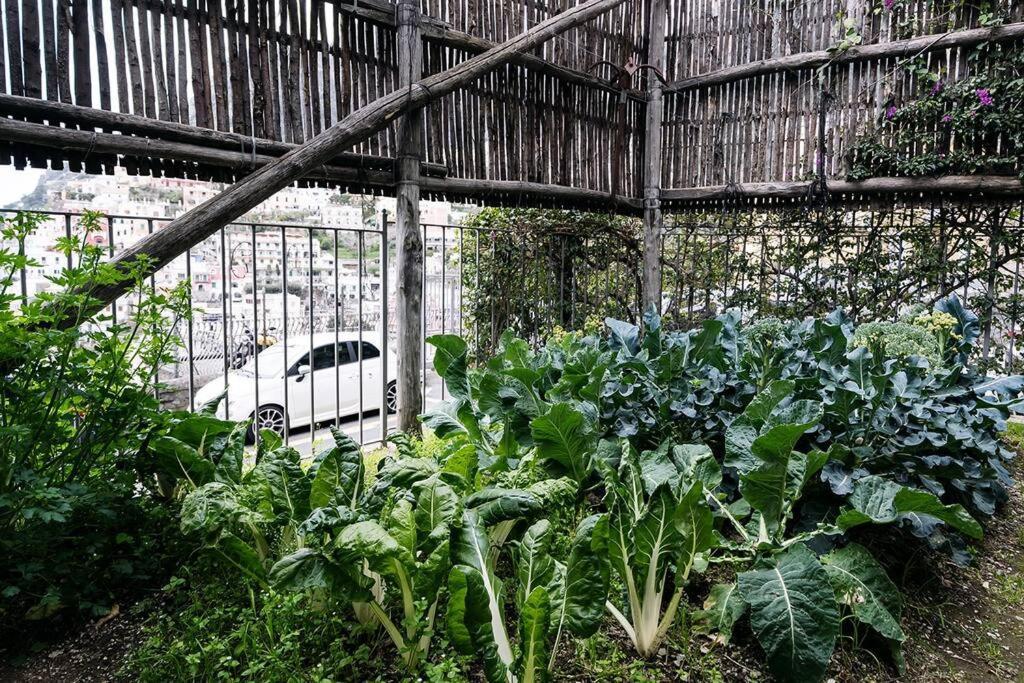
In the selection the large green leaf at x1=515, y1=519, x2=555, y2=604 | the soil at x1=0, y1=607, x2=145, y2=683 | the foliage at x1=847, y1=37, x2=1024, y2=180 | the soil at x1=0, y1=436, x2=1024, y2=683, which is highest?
the foliage at x1=847, y1=37, x2=1024, y2=180

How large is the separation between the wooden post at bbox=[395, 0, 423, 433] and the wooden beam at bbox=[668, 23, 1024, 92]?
3.69 meters

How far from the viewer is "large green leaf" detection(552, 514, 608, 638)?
1.79 meters

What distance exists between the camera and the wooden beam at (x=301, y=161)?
118 inches

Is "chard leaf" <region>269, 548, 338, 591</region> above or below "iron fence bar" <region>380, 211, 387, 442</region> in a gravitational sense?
below

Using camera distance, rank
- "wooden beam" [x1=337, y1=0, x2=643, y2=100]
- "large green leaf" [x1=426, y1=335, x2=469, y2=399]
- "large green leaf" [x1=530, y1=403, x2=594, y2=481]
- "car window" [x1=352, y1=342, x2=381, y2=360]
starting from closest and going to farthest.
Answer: "large green leaf" [x1=530, y1=403, x2=594, y2=481] < "large green leaf" [x1=426, y1=335, x2=469, y2=399] < "wooden beam" [x1=337, y1=0, x2=643, y2=100] < "car window" [x1=352, y1=342, x2=381, y2=360]

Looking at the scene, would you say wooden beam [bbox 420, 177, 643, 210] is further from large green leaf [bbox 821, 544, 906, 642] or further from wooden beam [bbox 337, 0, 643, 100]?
large green leaf [bbox 821, 544, 906, 642]

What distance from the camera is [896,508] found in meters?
2.17

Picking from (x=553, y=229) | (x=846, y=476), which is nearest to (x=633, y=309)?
(x=553, y=229)

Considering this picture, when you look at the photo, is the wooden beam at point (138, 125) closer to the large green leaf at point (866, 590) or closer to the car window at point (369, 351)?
the large green leaf at point (866, 590)

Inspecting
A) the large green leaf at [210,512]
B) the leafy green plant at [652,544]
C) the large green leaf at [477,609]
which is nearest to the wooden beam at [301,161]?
the large green leaf at [210,512]

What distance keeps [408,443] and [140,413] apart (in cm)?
98

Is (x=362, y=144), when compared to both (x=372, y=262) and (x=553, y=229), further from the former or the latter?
(x=553, y=229)

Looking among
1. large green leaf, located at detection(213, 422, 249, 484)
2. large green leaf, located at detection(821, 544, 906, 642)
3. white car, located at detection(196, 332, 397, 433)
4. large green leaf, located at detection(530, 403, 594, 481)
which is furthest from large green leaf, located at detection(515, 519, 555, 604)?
white car, located at detection(196, 332, 397, 433)

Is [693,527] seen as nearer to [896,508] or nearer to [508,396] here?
[896,508]
